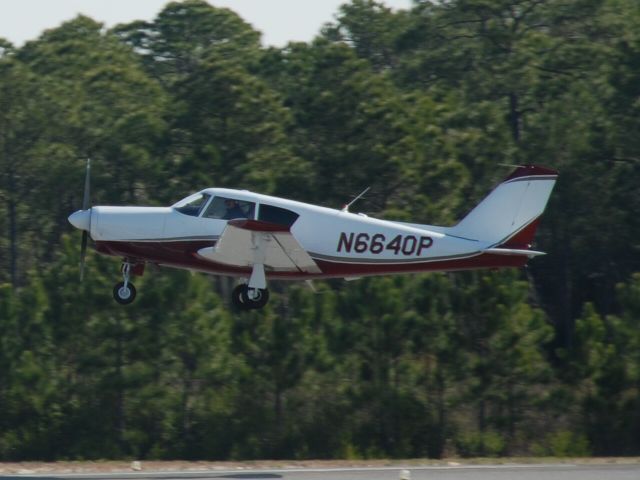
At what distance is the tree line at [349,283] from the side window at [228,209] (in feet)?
33.8

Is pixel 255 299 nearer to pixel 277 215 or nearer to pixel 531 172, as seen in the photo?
pixel 277 215

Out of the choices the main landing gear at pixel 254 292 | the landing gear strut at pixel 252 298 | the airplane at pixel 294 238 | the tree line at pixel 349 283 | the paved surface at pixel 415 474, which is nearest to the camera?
the paved surface at pixel 415 474

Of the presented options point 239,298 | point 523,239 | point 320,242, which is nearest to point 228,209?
point 239,298

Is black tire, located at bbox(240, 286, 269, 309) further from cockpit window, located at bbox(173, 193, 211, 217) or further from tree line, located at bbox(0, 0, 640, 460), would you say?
tree line, located at bbox(0, 0, 640, 460)

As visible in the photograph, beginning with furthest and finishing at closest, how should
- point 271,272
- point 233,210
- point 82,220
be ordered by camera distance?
point 271,272
point 82,220
point 233,210

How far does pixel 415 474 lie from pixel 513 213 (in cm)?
541

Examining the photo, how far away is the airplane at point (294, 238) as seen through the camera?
2112 centimetres

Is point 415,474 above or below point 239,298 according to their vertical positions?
below

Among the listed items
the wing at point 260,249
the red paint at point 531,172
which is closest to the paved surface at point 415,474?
the wing at point 260,249

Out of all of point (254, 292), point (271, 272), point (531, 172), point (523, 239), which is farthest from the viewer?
point (531, 172)

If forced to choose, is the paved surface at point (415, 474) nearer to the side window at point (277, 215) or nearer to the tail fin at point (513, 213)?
the tail fin at point (513, 213)

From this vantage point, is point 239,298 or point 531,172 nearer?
point 239,298

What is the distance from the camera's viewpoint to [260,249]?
21.2 metres

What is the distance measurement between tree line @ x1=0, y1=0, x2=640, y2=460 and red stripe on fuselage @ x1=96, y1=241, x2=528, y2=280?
8809 millimetres
